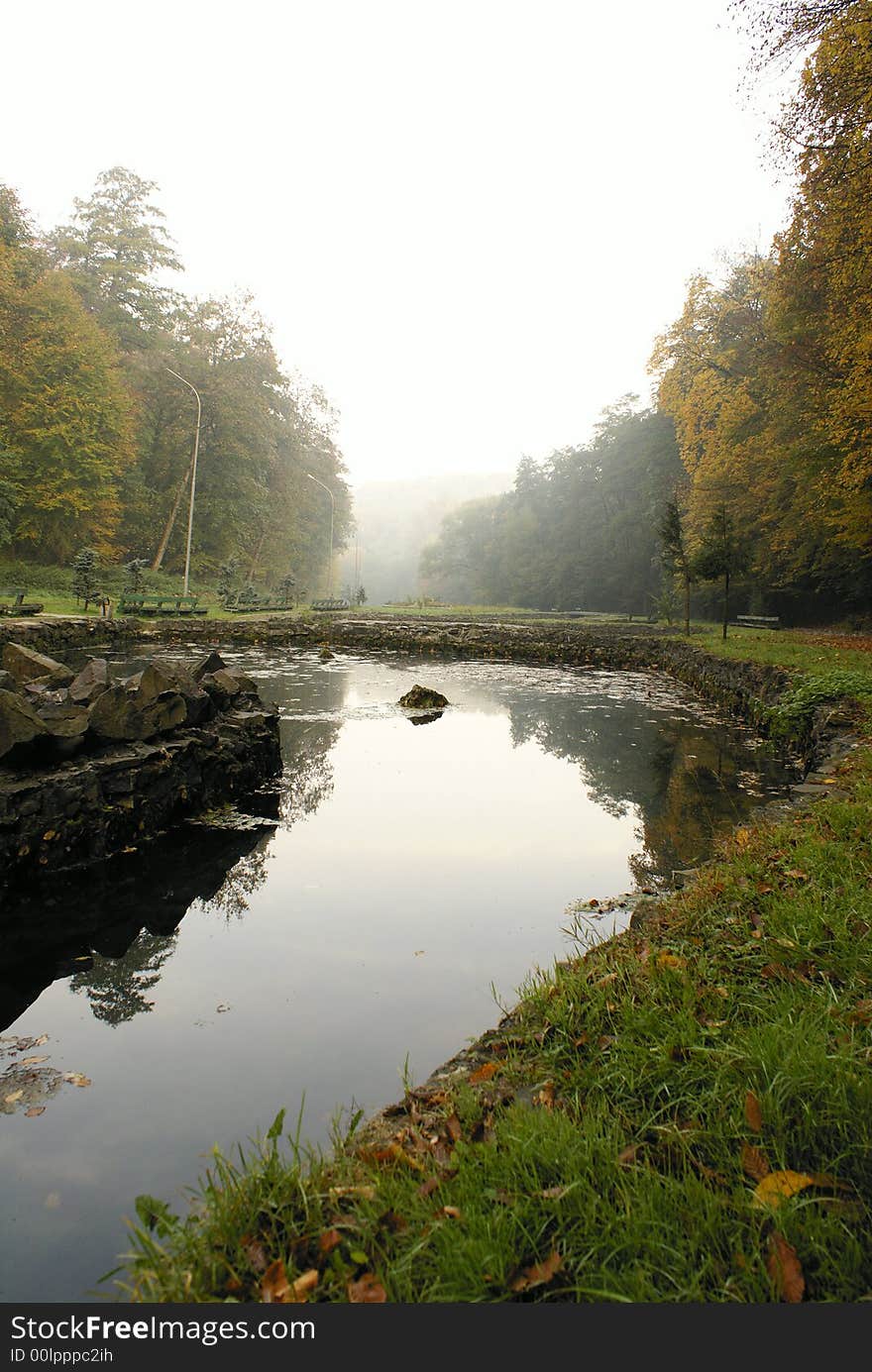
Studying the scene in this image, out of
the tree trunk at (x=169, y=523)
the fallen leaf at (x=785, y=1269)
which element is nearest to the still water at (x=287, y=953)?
the fallen leaf at (x=785, y=1269)

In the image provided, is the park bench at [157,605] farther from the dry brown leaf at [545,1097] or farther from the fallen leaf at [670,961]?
the dry brown leaf at [545,1097]

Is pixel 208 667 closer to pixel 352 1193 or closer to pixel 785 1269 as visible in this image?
pixel 352 1193

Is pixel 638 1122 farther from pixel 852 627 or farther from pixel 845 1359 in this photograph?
pixel 852 627

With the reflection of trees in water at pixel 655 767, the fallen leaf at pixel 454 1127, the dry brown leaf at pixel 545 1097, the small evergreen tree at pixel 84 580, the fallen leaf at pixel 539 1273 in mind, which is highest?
the small evergreen tree at pixel 84 580

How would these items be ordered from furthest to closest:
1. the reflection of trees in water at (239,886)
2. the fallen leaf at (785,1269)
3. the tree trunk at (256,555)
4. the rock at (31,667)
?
the tree trunk at (256,555) → the rock at (31,667) → the reflection of trees in water at (239,886) → the fallen leaf at (785,1269)

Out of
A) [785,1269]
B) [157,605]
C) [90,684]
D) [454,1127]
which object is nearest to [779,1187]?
[785,1269]

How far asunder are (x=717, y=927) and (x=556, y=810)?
3548mm

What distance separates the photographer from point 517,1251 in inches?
65.7

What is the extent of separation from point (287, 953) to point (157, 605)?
102 ft

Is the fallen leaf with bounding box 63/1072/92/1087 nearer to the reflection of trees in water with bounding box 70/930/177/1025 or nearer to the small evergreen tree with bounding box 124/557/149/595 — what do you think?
the reflection of trees in water with bounding box 70/930/177/1025

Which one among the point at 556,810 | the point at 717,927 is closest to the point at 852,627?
the point at 556,810

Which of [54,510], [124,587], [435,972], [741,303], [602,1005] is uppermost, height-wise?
[741,303]

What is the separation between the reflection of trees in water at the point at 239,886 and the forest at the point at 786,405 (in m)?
A: 13.5

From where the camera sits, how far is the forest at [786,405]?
1124cm
